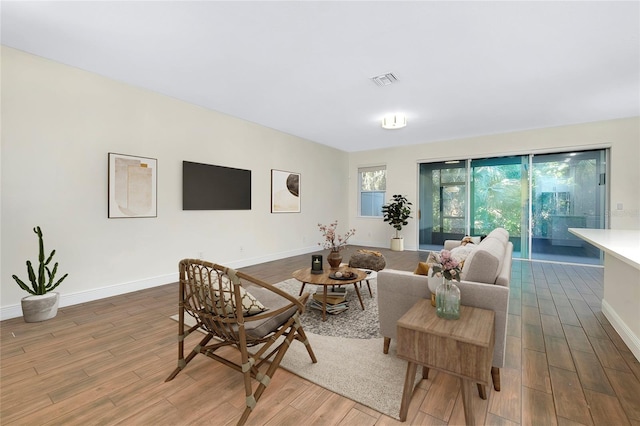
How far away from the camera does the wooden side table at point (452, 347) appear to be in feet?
4.40

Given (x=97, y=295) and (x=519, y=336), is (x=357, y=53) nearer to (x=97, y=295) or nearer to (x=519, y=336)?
(x=519, y=336)

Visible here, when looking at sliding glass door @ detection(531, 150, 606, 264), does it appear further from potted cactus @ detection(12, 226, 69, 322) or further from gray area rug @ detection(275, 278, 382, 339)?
potted cactus @ detection(12, 226, 69, 322)

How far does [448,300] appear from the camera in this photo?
1590 millimetres

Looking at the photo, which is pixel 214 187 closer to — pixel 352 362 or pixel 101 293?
pixel 101 293

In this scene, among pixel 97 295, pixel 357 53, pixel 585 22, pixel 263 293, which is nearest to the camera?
pixel 263 293

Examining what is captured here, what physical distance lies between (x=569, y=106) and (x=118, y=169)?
6611mm

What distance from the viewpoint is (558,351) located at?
2195 mm

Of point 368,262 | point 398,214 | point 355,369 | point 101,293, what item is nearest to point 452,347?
point 355,369

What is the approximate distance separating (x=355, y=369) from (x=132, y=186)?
3.50 meters

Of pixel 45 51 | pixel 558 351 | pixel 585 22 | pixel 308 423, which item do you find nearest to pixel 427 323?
pixel 308 423

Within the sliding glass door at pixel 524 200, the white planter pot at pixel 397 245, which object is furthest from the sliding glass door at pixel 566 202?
the white planter pot at pixel 397 245

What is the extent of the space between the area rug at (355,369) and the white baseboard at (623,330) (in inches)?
69.1

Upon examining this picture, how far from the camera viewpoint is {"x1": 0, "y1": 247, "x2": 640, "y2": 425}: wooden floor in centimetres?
151

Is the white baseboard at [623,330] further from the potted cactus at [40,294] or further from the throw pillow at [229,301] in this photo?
the potted cactus at [40,294]
